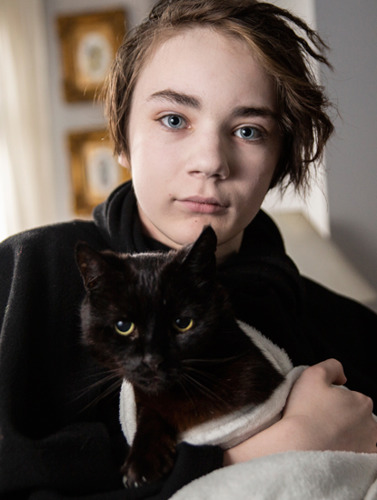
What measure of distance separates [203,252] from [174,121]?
10.8 inches

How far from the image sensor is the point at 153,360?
581 mm

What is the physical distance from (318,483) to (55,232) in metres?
0.57

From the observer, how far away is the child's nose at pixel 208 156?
75 cm

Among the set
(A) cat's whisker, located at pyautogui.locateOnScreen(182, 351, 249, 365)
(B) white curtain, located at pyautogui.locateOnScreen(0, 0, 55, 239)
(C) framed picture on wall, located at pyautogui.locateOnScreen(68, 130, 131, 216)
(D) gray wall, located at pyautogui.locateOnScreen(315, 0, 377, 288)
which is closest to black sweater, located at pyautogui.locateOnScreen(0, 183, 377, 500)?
(A) cat's whisker, located at pyautogui.locateOnScreen(182, 351, 249, 365)

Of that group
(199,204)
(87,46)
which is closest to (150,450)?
(199,204)

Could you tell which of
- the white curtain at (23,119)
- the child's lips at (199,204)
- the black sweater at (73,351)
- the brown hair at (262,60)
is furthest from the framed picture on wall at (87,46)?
the child's lips at (199,204)

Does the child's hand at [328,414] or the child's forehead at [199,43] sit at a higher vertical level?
the child's forehead at [199,43]

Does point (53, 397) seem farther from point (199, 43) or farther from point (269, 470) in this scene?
point (199, 43)

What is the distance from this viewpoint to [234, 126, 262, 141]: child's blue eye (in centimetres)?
83

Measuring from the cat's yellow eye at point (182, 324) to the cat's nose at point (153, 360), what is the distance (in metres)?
0.04

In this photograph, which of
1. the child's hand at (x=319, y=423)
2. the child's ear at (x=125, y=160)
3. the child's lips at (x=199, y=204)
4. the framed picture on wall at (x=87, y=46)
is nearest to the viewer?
the child's hand at (x=319, y=423)

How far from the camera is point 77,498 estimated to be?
681 mm

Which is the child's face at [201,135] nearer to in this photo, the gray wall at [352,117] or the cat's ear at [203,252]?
the cat's ear at [203,252]

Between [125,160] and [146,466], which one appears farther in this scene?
[125,160]
